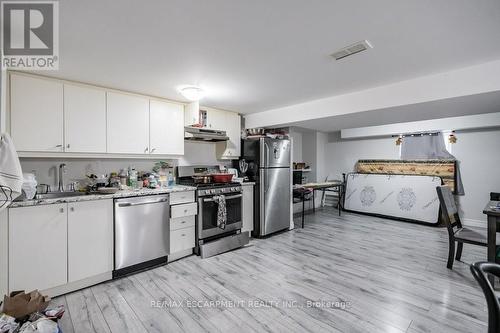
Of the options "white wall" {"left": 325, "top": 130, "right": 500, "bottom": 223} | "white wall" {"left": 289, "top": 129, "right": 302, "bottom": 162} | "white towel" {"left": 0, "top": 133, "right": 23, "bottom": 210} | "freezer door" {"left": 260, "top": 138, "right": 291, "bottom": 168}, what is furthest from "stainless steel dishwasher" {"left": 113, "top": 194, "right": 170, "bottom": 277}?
"white wall" {"left": 325, "top": 130, "right": 500, "bottom": 223}

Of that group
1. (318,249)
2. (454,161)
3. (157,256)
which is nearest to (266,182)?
(318,249)

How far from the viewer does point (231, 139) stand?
414cm

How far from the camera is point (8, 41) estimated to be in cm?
176

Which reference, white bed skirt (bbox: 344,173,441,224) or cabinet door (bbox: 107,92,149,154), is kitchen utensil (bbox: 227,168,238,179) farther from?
white bed skirt (bbox: 344,173,441,224)

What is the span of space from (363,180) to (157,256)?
4.84m

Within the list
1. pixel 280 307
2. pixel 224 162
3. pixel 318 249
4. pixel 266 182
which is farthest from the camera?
pixel 224 162

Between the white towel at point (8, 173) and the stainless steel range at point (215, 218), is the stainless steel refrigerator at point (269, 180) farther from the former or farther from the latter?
the white towel at point (8, 173)

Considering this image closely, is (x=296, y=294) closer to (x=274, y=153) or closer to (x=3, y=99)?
(x=274, y=153)

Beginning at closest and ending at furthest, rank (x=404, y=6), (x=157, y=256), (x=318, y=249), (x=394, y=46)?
(x=404, y=6) → (x=394, y=46) → (x=157, y=256) → (x=318, y=249)

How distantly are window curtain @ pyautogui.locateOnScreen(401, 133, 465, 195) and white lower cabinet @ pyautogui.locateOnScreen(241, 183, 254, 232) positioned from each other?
12.2 ft

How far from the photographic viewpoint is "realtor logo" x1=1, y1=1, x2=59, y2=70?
1428 mm

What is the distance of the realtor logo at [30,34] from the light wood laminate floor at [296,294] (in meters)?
2.19

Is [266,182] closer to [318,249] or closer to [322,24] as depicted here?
[318,249]

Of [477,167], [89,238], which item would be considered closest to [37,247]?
[89,238]
